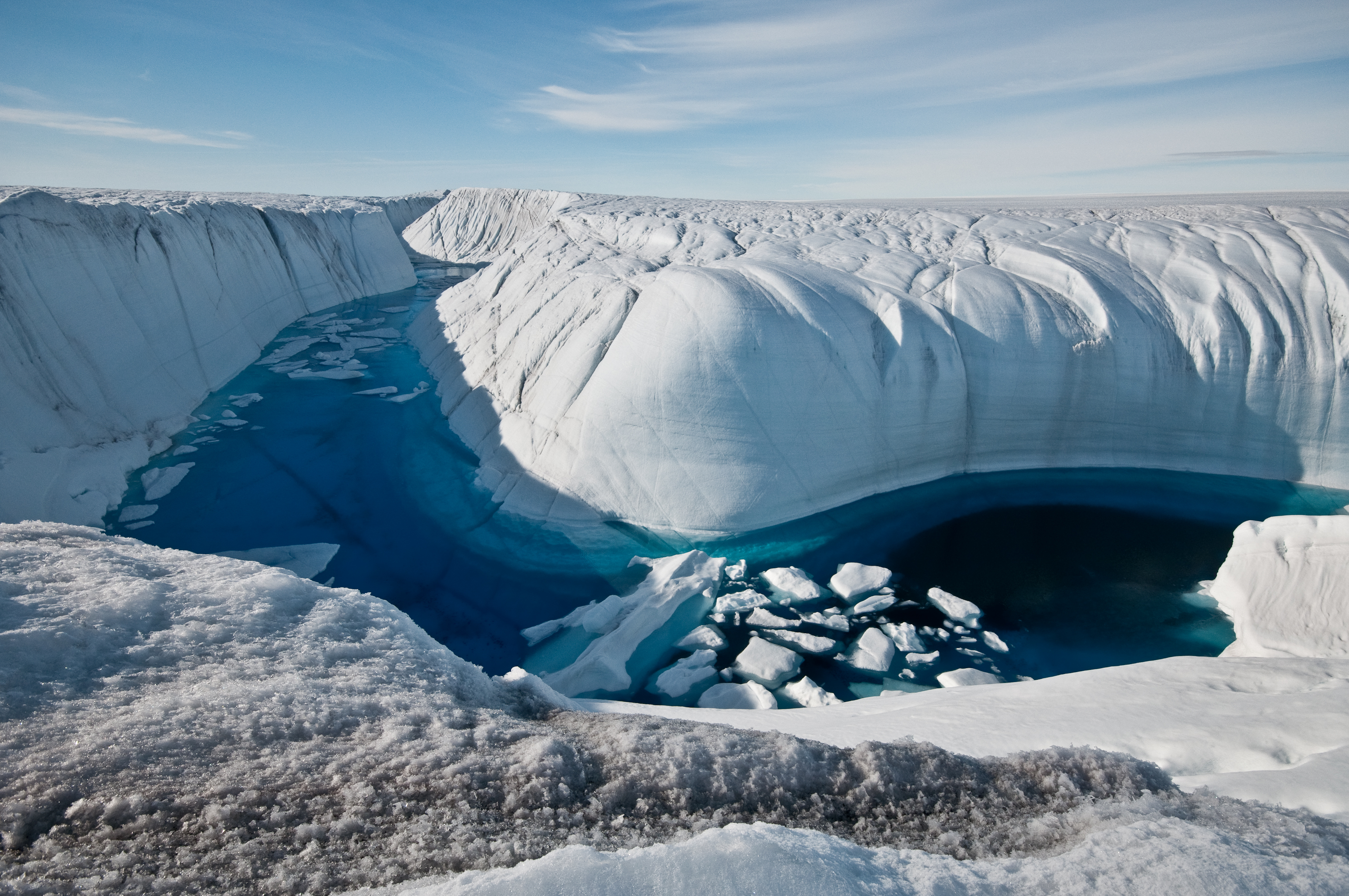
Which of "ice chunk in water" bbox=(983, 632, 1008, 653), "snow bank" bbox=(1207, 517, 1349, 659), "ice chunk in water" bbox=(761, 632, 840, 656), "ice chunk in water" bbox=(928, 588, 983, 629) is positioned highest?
"snow bank" bbox=(1207, 517, 1349, 659)

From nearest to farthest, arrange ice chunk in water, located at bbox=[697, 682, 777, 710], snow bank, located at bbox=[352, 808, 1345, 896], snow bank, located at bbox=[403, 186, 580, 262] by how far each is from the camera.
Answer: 1. snow bank, located at bbox=[352, 808, 1345, 896]
2. ice chunk in water, located at bbox=[697, 682, 777, 710]
3. snow bank, located at bbox=[403, 186, 580, 262]

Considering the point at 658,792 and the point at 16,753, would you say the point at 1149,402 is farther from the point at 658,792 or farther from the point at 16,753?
the point at 16,753

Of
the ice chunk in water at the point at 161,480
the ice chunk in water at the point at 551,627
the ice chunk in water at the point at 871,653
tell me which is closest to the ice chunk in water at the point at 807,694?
the ice chunk in water at the point at 871,653

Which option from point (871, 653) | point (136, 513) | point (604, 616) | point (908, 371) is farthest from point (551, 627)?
point (908, 371)

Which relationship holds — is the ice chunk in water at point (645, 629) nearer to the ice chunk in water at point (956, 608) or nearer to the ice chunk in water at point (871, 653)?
the ice chunk in water at point (871, 653)

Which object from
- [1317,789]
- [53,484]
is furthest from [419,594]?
[1317,789]

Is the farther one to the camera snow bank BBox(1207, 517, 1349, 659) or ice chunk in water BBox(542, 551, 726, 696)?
ice chunk in water BBox(542, 551, 726, 696)

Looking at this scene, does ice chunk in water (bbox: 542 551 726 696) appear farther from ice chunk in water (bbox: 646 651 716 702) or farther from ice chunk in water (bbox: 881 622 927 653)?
ice chunk in water (bbox: 881 622 927 653)

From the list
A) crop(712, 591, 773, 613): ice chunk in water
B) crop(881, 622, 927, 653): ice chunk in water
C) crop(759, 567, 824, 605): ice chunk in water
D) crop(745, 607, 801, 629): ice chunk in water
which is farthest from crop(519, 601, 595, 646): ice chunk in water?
crop(881, 622, 927, 653): ice chunk in water
